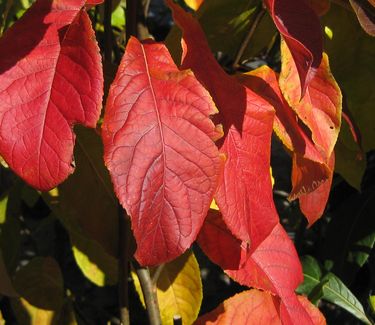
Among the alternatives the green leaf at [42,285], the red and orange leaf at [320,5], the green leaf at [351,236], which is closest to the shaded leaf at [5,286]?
the green leaf at [42,285]

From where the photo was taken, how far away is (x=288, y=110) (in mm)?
771

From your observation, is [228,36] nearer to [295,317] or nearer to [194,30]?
[194,30]

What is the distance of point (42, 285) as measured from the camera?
1.20 m

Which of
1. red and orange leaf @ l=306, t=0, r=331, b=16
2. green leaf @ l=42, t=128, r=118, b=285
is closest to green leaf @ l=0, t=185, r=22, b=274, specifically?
green leaf @ l=42, t=128, r=118, b=285

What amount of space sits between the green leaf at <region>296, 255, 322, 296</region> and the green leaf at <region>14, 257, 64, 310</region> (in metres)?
0.48

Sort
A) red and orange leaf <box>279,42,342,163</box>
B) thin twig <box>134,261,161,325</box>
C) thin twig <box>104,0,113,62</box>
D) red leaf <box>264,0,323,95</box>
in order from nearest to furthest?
red leaf <box>264,0,323,95</box> → red and orange leaf <box>279,42,342,163</box> → thin twig <box>104,0,113,62</box> → thin twig <box>134,261,161,325</box>

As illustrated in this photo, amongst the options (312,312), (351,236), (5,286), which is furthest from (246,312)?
(351,236)

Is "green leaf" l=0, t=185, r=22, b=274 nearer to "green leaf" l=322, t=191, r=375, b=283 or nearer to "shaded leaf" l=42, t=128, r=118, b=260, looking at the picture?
"shaded leaf" l=42, t=128, r=118, b=260

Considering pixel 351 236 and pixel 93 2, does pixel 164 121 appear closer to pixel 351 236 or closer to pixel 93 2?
pixel 93 2

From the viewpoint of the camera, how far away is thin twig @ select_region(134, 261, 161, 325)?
0.93m

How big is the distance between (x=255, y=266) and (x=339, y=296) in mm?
520

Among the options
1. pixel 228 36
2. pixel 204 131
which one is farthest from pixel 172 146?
pixel 228 36

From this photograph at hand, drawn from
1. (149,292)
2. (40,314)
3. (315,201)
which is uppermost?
(315,201)

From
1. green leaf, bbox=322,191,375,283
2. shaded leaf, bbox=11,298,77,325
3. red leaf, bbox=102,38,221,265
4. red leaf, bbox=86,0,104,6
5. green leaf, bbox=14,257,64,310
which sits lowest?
green leaf, bbox=322,191,375,283
